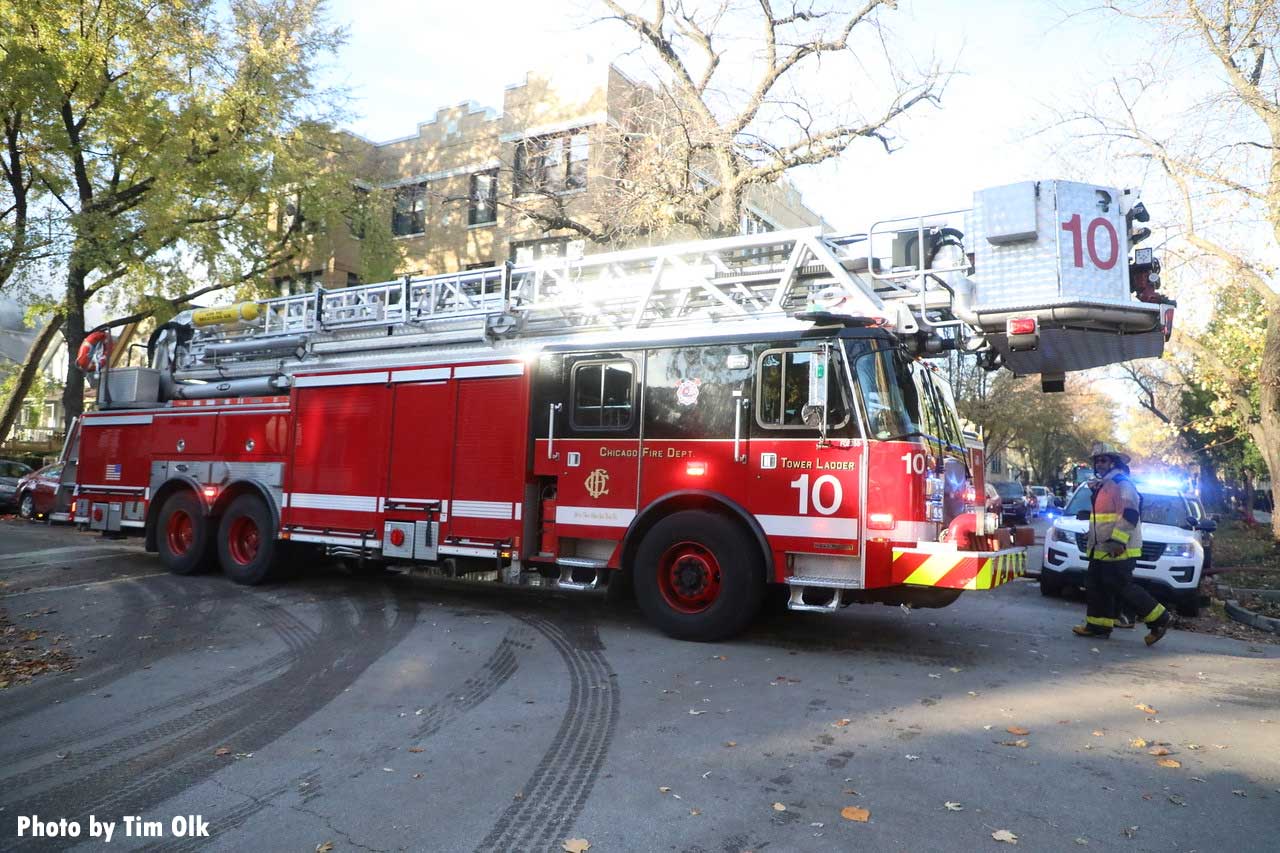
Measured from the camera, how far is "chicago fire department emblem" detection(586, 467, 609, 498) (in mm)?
7617

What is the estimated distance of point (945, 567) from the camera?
616 centimetres

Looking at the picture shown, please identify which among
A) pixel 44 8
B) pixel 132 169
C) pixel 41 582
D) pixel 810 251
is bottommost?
A: pixel 41 582

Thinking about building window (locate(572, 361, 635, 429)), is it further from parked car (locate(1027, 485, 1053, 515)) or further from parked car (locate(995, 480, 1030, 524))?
parked car (locate(1027, 485, 1053, 515))

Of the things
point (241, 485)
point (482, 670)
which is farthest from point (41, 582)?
point (482, 670)

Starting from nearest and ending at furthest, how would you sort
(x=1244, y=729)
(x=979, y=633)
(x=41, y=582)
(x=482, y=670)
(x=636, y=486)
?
(x=1244, y=729) < (x=482, y=670) < (x=636, y=486) < (x=979, y=633) < (x=41, y=582)

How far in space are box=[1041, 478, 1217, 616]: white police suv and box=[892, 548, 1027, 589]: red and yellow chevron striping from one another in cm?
348

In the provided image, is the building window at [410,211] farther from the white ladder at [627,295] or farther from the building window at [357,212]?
the white ladder at [627,295]

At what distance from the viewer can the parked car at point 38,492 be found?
1892cm

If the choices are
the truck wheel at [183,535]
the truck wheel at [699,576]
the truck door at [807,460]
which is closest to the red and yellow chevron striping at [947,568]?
the truck door at [807,460]

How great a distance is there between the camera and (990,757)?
4.51m

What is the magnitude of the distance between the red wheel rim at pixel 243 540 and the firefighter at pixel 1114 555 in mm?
9499

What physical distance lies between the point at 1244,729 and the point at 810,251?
4554mm

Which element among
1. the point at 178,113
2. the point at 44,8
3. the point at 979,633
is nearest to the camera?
the point at 979,633

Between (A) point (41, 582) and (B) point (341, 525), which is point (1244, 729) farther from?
(A) point (41, 582)
